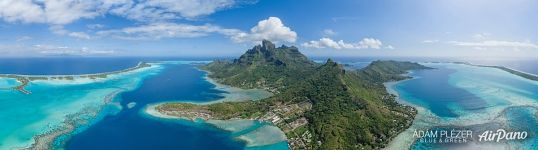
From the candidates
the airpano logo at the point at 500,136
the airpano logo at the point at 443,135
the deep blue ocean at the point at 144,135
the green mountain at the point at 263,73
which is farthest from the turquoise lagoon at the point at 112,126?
the airpano logo at the point at 500,136

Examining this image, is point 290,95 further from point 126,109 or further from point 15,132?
point 15,132

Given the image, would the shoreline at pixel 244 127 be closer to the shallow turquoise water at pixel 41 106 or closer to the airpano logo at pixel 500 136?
the shallow turquoise water at pixel 41 106

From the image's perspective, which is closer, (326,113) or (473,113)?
(326,113)

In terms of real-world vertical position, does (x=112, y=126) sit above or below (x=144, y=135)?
above

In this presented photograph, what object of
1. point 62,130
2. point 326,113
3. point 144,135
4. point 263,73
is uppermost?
point 263,73

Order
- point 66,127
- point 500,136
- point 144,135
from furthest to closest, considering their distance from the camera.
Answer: point 66,127, point 144,135, point 500,136

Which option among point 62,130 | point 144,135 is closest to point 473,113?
point 144,135

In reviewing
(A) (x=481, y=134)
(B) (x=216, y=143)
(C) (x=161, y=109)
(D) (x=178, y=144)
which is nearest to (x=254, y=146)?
(B) (x=216, y=143)

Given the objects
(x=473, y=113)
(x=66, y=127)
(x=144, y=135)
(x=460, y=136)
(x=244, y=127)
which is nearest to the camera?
(x=460, y=136)

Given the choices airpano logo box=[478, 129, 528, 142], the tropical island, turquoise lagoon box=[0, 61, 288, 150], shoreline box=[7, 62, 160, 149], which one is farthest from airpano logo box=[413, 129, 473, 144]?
shoreline box=[7, 62, 160, 149]

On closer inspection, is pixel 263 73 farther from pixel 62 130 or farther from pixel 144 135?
pixel 62 130

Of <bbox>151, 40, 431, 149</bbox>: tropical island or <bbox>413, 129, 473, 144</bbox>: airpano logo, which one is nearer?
<bbox>151, 40, 431, 149</bbox>: tropical island

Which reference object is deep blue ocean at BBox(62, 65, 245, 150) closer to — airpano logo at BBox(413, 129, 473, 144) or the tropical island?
the tropical island
